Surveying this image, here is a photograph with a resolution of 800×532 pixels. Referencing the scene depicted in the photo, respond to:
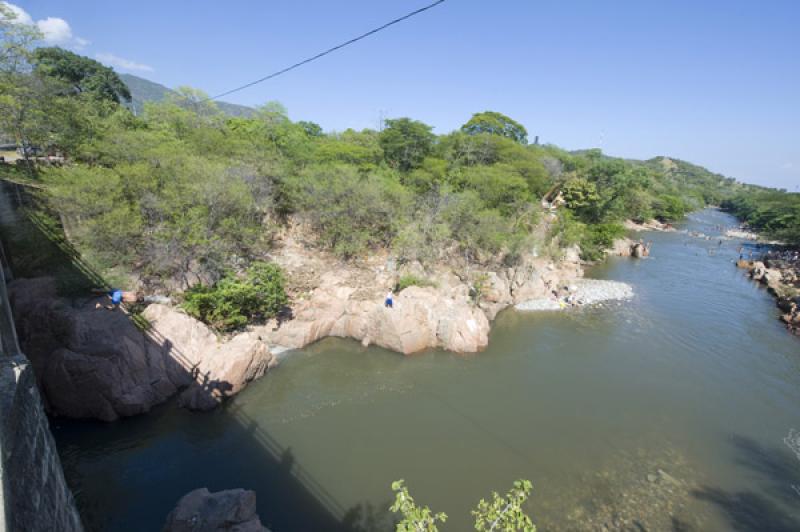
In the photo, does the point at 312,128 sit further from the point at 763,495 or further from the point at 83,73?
the point at 763,495

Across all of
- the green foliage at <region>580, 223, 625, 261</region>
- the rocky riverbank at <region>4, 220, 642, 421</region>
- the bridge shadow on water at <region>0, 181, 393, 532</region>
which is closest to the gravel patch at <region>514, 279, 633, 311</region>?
the rocky riverbank at <region>4, 220, 642, 421</region>

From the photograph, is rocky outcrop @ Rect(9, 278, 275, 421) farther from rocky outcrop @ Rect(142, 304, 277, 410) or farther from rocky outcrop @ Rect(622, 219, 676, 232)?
rocky outcrop @ Rect(622, 219, 676, 232)

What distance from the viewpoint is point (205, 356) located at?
43.3 feet

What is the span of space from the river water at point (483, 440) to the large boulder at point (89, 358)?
68 centimetres

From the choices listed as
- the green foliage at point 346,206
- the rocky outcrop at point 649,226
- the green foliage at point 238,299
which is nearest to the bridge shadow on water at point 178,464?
the green foliage at point 238,299

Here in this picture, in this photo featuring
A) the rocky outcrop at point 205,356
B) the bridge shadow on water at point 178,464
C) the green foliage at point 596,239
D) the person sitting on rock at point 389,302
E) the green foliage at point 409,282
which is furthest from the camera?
the green foliage at point 596,239

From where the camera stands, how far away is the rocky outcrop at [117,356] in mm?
11102

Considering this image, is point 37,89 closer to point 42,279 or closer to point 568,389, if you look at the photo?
point 42,279

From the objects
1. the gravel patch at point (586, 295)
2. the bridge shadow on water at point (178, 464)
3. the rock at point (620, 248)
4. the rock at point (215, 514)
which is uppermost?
the rock at point (620, 248)

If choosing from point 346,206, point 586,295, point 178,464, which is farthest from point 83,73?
point 586,295

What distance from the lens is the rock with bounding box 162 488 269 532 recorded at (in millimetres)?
7547

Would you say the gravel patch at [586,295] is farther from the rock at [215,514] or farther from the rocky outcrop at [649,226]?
the rocky outcrop at [649,226]

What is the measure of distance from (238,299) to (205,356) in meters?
2.88

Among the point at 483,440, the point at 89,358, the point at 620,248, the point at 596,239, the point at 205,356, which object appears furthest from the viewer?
the point at 620,248
